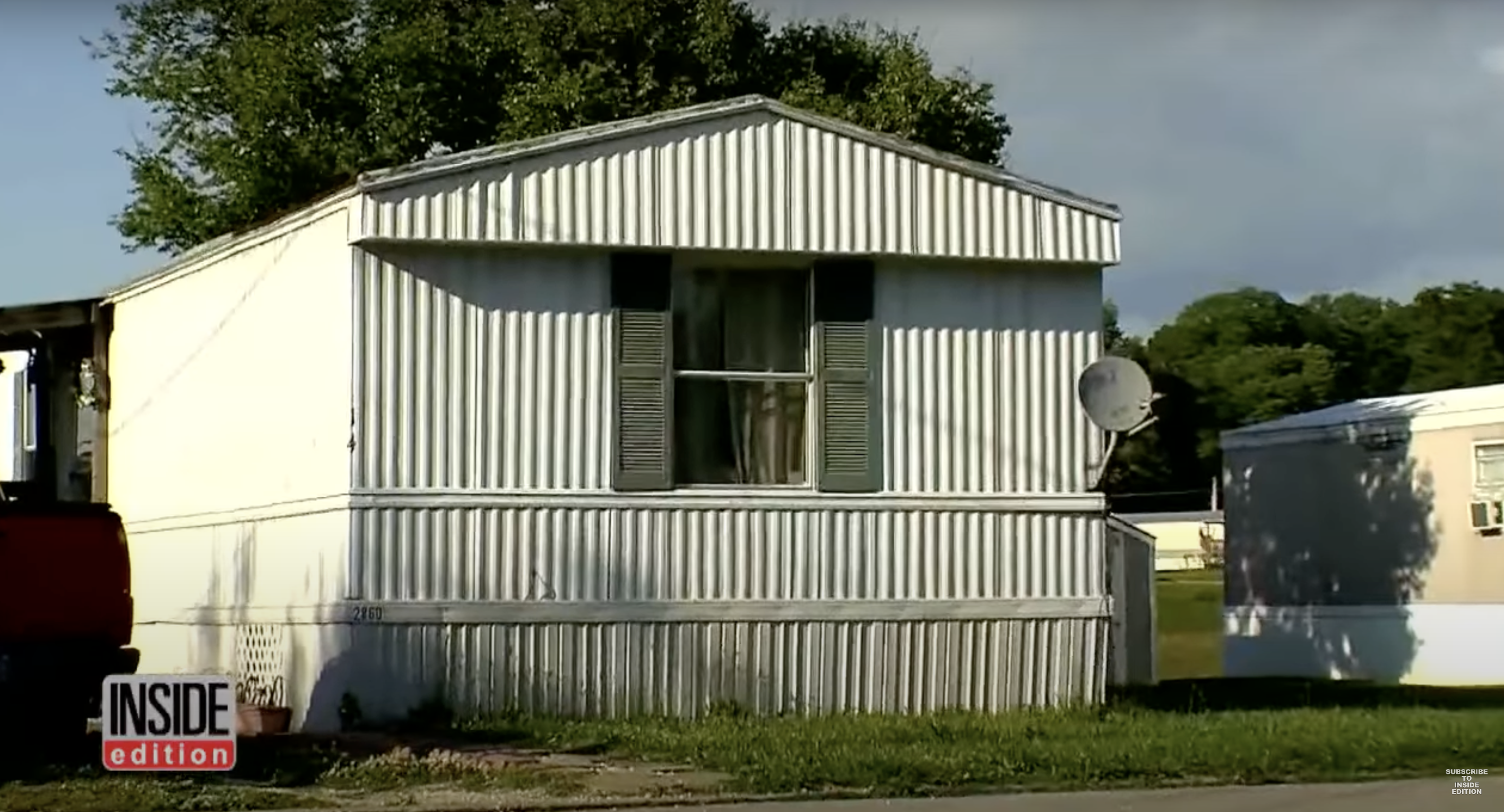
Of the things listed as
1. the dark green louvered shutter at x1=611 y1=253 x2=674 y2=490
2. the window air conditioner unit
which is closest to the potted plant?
the dark green louvered shutter at x1=611 y1=253 x2=674 y2=490

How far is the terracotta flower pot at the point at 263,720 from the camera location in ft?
54.5

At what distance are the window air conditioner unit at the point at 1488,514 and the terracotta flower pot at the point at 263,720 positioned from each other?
1357 centimetres

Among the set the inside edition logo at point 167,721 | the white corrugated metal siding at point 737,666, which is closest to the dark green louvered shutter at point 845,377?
the white corrugated metal siding at point 737,666

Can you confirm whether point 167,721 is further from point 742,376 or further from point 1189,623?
point 1189,623

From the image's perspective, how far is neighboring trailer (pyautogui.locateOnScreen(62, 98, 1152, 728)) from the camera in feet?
54.5

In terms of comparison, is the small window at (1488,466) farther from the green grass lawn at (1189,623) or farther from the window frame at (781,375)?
the window frame at (781,375)

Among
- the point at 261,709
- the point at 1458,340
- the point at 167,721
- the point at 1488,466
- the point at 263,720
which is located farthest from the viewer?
the point at 1458,340

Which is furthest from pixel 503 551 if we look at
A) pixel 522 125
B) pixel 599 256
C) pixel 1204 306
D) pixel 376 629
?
pixel 1204 306

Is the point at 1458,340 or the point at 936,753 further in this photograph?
the point at 1458,340

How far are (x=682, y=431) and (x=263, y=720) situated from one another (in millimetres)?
3719

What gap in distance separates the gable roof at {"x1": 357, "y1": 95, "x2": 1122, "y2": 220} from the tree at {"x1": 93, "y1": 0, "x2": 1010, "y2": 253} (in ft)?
39.4

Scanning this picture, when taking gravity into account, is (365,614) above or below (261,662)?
above

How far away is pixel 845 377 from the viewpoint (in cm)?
1741

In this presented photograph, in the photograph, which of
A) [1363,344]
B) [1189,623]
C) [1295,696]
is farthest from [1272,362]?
[1295,696]
